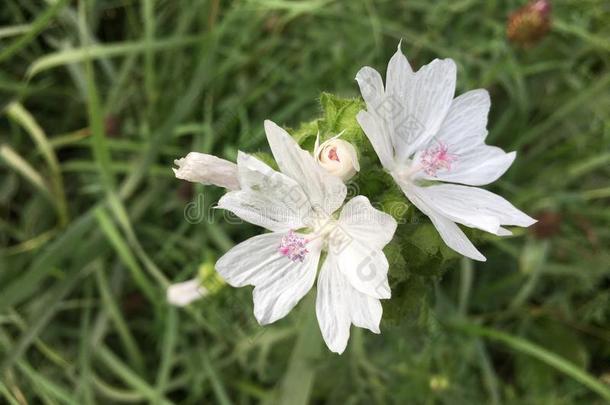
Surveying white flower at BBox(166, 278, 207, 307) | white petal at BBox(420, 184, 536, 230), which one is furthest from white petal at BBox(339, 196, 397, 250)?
white flower at BBox(166, 278, 207, 307)

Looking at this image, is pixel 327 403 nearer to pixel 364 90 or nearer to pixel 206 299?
pixel 206 299

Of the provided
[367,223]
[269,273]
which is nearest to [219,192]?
[269,273]

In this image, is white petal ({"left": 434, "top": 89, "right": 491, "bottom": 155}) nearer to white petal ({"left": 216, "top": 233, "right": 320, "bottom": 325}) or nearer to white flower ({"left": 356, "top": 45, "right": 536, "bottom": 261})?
white flower ({"left": 356, "top": 45, "right": 536, "bottom": 261})

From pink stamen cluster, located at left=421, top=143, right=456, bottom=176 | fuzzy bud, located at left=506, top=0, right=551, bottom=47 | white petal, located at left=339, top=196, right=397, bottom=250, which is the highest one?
white petal, located at left=339, top=196, right=397, bottom=250

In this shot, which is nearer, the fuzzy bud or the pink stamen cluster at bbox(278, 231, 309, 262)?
the pink stamen cluster at bbox(278, 231, 309, 262)

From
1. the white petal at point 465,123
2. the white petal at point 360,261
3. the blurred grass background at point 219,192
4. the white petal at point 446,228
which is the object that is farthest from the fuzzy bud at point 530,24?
the white petal at point 360,261

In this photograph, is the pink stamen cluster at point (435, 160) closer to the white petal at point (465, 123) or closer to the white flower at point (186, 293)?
the white petal at point (465, 123)
